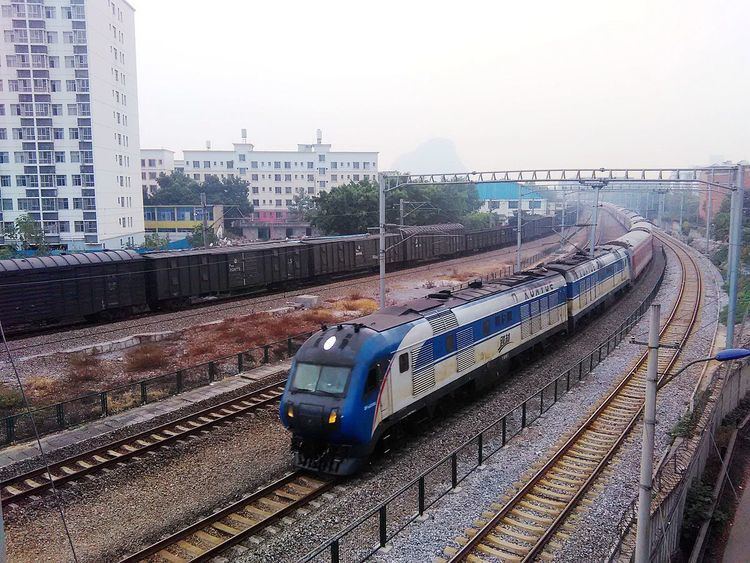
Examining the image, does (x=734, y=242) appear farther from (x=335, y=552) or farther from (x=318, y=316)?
(x=335, y=552)

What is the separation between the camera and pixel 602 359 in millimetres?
23719

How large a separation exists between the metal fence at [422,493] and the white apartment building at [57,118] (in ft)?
196

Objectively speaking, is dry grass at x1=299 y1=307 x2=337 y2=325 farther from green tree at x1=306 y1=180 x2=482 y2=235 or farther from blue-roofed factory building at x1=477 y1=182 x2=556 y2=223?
blue-roofed factory building at x1=477 y1=182 x2=556 y2=223

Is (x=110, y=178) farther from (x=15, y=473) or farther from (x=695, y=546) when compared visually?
(x=695, y=546)

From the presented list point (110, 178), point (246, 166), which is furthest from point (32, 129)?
point (246, 166)

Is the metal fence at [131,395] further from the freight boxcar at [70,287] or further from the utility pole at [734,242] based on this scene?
the utility pole at [734,242]

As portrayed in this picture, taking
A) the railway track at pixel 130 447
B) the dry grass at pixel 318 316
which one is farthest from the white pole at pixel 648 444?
the dry grass at pixel 318 316

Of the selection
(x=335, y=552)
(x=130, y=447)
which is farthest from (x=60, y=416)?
(x=335, y=552)

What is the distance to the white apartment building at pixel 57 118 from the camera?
63.0m

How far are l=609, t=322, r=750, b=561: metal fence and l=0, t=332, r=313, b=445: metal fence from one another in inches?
502

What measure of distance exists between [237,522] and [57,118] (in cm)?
6491

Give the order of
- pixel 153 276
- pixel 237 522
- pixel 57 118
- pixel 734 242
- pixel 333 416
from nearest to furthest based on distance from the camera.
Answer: pixel 237 522 → pixel 333 416 → pixel 734 242 → pixel 153 276 → pixel 57 118

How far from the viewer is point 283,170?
107m

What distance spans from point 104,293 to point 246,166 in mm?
82503
